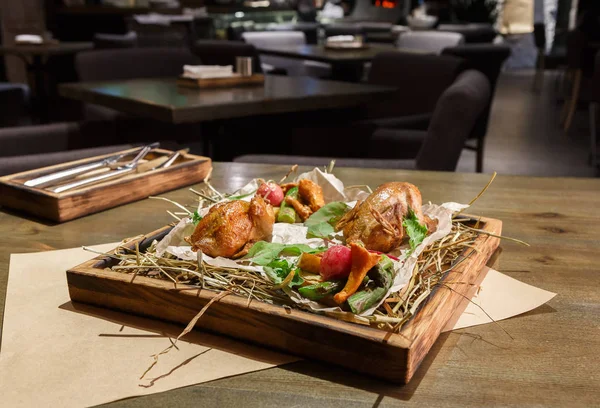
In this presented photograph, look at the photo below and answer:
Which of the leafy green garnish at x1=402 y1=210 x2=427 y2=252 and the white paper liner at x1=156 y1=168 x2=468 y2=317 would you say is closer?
the white paper liner at x1=156 y1=168 x2=468 y2=317

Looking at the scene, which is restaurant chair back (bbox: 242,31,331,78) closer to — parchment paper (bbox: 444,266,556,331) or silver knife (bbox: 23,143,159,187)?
silver knife (bbox: 23,143,159,187)

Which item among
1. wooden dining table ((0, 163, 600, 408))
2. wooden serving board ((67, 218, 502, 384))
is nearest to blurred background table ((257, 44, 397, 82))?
wooden dining table ((0, 163, 600, 408))

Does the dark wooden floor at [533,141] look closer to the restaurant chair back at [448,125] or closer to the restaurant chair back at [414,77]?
the restaurant chair back at [414,77]

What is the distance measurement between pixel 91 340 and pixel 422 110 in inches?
110

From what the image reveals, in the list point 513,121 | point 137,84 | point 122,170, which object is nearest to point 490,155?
point 513,121

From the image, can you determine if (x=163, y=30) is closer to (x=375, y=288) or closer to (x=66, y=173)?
(x=66, y=173)

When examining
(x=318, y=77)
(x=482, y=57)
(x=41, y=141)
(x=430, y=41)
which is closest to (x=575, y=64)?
(x=430, y=41)

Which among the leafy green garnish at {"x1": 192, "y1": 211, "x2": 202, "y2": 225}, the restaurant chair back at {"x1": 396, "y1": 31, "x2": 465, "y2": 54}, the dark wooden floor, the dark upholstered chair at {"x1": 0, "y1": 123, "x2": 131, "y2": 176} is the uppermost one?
the leafy green garnish at {"x1": 192, "y1": 211, "x2": 202, "y2": 225}

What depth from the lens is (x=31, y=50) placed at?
15.6 feet

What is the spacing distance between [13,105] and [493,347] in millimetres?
4509

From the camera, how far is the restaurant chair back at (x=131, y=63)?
3.15m

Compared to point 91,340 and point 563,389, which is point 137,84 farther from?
point 563,389

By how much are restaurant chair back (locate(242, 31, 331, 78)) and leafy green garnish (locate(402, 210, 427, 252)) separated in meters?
4.30

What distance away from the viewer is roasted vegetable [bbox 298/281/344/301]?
0.64 meters
